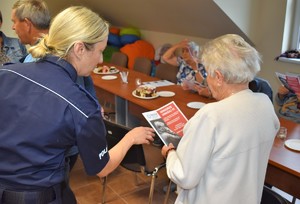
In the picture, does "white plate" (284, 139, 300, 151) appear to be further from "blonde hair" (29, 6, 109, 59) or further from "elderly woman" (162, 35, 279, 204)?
"blonde hair" (29, 6, 109, 59)

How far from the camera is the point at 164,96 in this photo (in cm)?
268

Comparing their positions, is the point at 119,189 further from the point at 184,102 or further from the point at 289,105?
the point at 289,105

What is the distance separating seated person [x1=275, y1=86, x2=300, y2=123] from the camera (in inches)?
101

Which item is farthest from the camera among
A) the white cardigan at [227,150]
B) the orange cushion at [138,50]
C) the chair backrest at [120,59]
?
the orange cushion at [138,50]

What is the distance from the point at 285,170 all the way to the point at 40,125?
1141 millimetres

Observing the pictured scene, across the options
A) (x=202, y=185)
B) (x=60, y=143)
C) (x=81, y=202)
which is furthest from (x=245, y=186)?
(x=81, y=202)

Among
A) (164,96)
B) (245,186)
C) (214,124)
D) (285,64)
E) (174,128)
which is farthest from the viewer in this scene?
(285,64)

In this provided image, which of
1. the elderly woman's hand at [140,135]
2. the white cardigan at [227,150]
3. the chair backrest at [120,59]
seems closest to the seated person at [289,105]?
the white cardigan at [227,150]

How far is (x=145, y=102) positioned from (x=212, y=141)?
1.46 metres

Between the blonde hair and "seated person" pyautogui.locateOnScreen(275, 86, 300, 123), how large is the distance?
200 centimetres

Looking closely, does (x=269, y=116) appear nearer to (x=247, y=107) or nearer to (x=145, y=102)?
(x=247, y=107)


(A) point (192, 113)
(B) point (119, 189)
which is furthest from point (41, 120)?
(B) point (119, 189)

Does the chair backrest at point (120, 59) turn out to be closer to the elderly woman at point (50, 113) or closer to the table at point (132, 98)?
the table at point (132, 98)

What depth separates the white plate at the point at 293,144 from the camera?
1.63 metres
